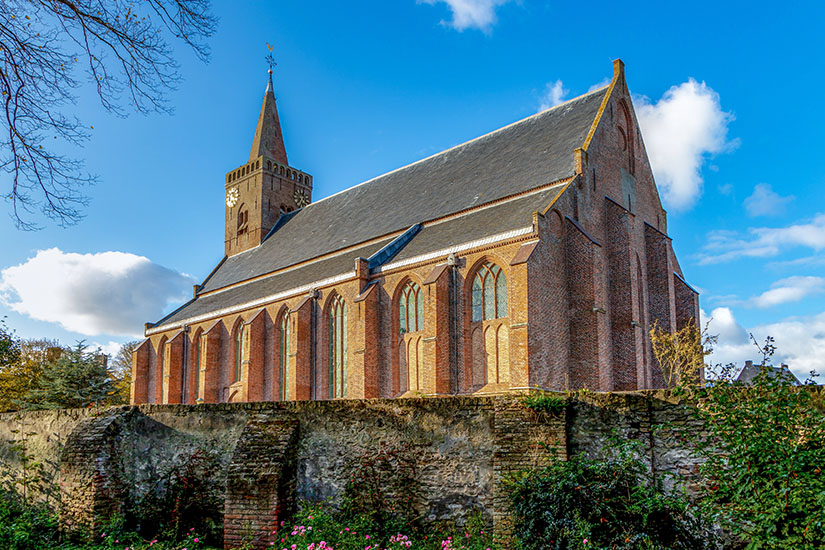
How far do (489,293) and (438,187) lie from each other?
937 cm

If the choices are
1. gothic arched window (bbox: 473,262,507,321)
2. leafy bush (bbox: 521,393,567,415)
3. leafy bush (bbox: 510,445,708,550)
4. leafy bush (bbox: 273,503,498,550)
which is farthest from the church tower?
leafy bush (bbox: 510,445,708,550)

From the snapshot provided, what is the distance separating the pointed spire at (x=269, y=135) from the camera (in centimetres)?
4544

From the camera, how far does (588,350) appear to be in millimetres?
23125

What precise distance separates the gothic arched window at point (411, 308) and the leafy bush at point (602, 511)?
17.7 m

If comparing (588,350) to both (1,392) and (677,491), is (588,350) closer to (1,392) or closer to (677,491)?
(677,491)

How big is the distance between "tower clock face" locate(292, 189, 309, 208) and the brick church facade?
7.05 meters

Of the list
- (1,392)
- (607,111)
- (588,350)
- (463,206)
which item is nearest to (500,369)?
(588,350)

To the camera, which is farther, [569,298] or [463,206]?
[463,206]

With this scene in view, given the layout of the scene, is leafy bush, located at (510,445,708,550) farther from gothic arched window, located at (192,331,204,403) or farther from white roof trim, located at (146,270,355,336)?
gothic arched window, located at (192,331,204,403)

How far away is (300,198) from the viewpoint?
4553 centimetres

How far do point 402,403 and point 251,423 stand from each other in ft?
8.43

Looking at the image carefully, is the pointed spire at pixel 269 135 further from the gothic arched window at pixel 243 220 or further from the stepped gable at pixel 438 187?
the stepped gable at pixel 438 187

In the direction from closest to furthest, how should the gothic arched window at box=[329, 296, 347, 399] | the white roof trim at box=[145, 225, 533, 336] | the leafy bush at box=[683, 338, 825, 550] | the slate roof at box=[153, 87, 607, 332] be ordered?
the leafy bush at box=[683, 338, 825, 550]
the white roof trim at box=[145, 225, 533, 336]
the slate roof at box=[153, 87, 607, 332]
the gothic arched window at box=[329, 296, 347, 399]

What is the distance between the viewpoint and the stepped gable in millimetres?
27484
